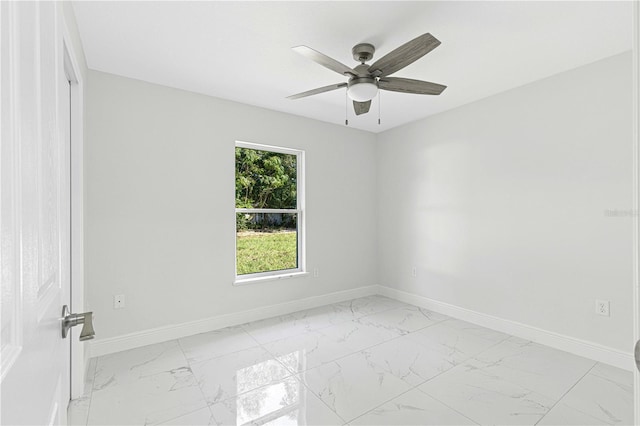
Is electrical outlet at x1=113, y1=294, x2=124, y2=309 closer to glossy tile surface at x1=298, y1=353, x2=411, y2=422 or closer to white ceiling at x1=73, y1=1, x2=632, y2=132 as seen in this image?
glossy tile surface at x1=298, y1=353, x2=411, y2=422

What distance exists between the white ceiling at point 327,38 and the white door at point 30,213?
62.4 inches

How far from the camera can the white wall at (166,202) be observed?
276cm

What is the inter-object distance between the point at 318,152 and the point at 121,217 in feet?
8.03

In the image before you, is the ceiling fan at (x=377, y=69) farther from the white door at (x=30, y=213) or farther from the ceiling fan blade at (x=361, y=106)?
the white door at (x=30, y=213)

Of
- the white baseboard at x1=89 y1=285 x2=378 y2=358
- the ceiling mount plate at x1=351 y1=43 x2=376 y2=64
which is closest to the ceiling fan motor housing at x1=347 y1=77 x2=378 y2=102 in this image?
the ceiling mount plate at x1=351 y1=43 x2=376 y2=64

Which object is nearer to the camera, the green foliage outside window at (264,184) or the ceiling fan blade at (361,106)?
the ceiling fan blade at (361,106)

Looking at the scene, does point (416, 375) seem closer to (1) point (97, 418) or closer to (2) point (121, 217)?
(1) point (97, 418)

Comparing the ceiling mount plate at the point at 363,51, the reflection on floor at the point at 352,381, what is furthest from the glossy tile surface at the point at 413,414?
the ceiling mount plate at the point at 363,51

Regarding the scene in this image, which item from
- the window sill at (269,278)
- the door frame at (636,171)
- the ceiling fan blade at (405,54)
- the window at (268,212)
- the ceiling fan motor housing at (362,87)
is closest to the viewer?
the door frame at (636,171)

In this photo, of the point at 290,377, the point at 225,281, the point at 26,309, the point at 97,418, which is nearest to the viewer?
the point at 26,309

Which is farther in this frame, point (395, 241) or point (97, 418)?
point (395, 241)

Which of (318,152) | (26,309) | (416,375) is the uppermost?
(318,152)

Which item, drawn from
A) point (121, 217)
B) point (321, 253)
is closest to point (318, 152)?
point (321, 253)

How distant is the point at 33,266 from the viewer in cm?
54
